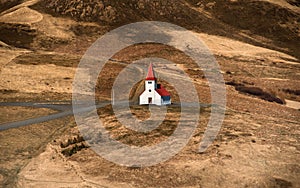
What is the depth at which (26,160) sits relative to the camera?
35188 millimetres

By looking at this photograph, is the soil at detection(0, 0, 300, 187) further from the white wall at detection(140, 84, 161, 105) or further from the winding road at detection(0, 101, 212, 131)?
the white wall at detection(140, 84, 161, 105)

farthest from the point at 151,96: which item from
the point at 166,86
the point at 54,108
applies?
the point at 166,86

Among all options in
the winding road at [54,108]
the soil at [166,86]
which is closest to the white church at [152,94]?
the soil at [166,86]

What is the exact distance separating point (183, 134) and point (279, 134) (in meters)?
10.6

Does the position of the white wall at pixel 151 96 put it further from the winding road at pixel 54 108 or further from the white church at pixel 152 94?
the winding road at pixel 54 108

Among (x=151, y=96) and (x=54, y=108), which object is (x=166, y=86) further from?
(x=54, y=108)

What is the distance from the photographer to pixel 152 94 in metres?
52.0

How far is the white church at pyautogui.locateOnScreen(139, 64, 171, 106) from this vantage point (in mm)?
51125

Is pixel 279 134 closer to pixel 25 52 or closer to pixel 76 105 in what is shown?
pixel 76 105

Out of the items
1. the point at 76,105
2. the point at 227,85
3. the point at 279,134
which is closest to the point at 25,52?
the point at 76,105

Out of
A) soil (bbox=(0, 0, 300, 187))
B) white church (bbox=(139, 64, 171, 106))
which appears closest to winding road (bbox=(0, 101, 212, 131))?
soil (bbox=(0, 0, 300, 187))

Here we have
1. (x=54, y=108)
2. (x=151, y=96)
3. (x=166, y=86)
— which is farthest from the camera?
(x=166, y=86)

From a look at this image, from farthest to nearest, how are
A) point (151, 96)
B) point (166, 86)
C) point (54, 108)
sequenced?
point (166, 86) < point (151, 96) < point (54, 108)

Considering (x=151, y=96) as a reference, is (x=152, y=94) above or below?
above
